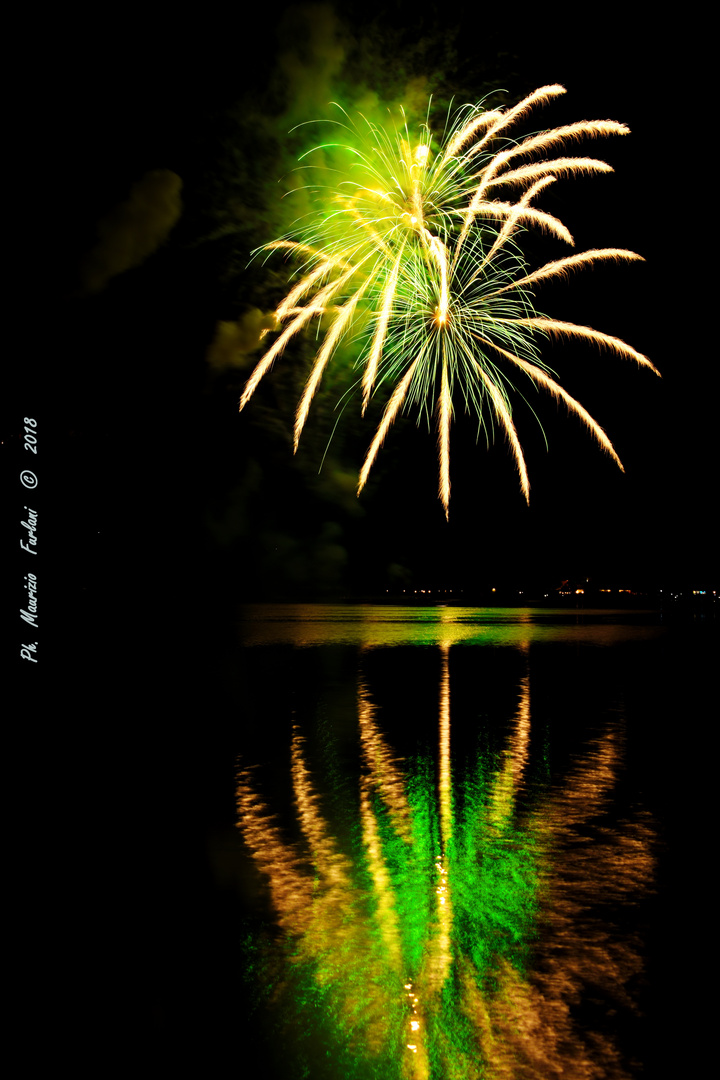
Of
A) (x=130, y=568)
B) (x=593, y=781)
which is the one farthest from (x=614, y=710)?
(x=130, y=568)

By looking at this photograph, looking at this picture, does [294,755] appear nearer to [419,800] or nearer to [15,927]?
[419,800]

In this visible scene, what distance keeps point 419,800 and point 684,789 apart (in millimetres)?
2123

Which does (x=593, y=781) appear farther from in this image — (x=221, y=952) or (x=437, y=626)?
(x=437, y=626)

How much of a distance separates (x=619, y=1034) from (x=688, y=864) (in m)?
2.12

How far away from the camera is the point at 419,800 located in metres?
6.56

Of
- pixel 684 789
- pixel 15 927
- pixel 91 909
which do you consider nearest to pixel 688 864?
pixel 684 789

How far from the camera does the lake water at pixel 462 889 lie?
306 cm

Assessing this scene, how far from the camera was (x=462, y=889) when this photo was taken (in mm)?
4578

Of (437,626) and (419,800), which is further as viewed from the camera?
(437,626)

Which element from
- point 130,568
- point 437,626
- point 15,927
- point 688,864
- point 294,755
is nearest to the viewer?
point 15,927

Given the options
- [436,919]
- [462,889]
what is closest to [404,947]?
[436,919]

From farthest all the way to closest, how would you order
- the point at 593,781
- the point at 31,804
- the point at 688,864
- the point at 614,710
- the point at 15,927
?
the point at 614,710 < the point at 593,781 < the point at 31,804 < the point at 688,864 < the point at 15,927

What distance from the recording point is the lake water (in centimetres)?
306

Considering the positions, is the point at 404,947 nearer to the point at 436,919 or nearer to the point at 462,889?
the point at 436,919
